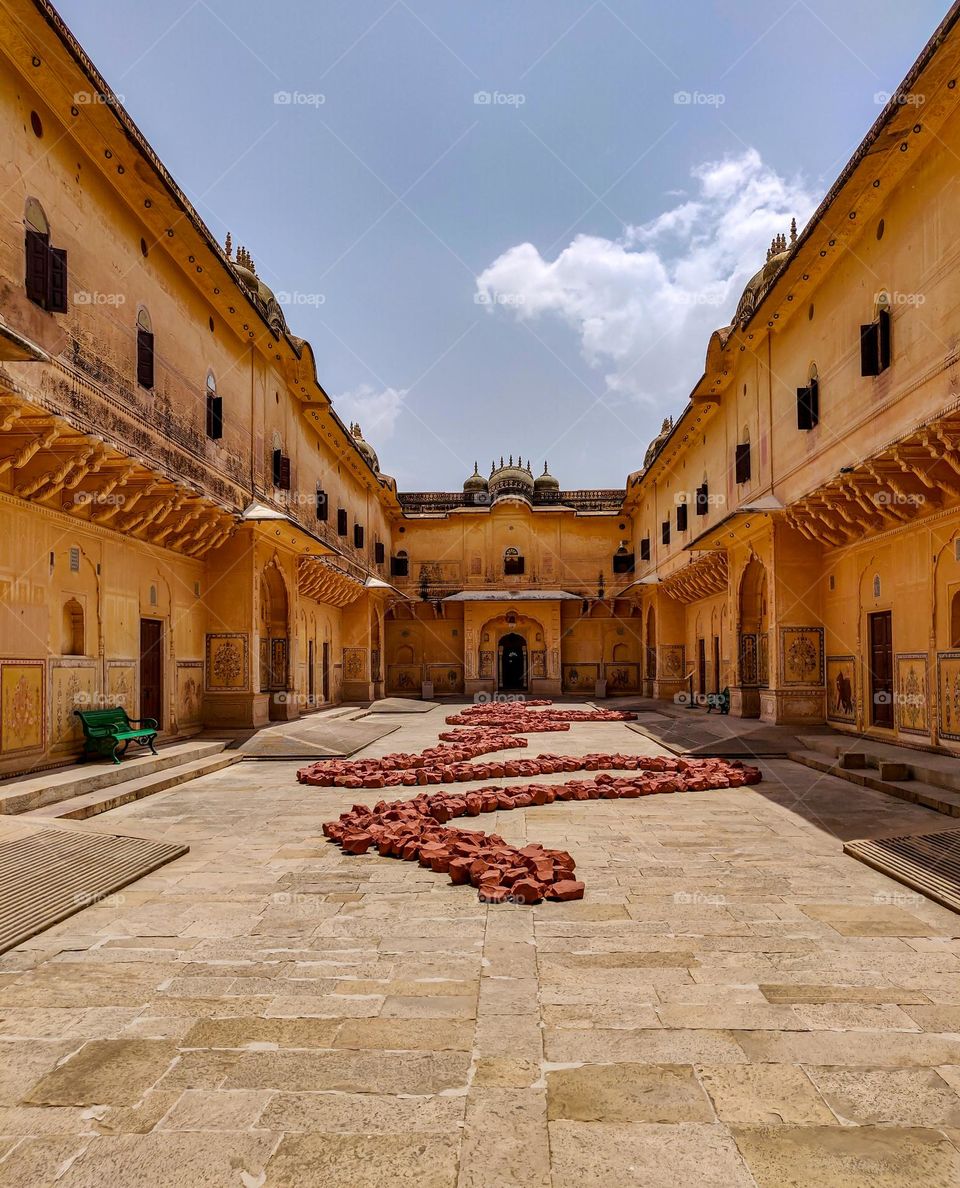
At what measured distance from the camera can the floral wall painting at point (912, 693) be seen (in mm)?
10789

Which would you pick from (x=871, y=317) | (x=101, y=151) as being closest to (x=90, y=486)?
(x=101, y=151)

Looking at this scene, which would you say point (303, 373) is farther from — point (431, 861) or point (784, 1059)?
point (784, 1059)

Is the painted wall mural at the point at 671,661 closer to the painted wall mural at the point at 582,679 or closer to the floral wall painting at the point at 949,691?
the painted wall mural at the point at 582,679

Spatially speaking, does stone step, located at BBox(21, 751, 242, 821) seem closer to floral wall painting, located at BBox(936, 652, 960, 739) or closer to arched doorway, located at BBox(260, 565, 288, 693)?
arched doorway, located at BBox(260, 565, 288, 693)

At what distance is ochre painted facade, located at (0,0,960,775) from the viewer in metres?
8.91

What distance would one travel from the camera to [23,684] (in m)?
9.02

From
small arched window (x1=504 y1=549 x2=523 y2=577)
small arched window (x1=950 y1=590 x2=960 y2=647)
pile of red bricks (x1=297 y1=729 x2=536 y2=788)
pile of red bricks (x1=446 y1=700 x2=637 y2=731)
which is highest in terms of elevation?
small arched window (x1=504 y1=549 x2=523 y2=577)

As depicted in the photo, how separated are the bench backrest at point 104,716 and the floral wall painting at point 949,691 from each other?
11231 millimetres

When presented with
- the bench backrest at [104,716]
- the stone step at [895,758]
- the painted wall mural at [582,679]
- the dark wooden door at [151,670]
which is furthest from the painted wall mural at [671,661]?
the bench backrest at [104,716]

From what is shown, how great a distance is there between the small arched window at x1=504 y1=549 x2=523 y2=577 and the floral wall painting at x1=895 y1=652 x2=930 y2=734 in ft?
73.8

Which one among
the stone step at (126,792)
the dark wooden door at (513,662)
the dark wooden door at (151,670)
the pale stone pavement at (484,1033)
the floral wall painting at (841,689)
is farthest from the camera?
the dark wooden door at (513,662)

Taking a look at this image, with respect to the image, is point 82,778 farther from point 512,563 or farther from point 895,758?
point 512,563

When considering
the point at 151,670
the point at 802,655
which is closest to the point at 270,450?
the point at 151,670

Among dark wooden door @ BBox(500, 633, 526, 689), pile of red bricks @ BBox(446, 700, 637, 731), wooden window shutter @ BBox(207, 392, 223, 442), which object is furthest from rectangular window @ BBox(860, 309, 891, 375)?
dark wooden door @ BBox(500, 633, 526, 689)
